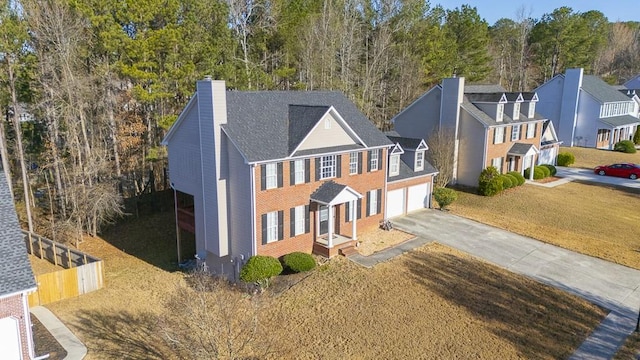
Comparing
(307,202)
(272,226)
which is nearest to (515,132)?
(307,202)

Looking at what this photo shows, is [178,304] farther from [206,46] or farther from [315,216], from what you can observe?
[206,46]

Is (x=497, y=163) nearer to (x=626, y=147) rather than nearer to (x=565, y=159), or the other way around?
(x=565, y=159)

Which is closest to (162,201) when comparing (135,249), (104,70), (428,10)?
(135,249)

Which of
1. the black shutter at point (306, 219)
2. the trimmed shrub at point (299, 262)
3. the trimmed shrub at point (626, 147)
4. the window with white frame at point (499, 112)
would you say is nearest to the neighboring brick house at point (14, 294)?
the trimmed shrub at point (299, 262)

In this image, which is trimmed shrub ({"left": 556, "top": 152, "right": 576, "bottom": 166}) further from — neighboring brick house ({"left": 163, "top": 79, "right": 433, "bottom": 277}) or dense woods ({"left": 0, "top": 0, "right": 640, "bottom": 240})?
neighboring brick house ({"left": 163, "top": 79, "right": 433, "bottom": 277})

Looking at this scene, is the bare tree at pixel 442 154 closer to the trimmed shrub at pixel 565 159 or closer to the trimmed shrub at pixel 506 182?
the trimmed shrub at pixel 506 182

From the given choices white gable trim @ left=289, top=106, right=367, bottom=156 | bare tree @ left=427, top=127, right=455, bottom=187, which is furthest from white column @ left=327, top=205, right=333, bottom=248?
bare tree @ left=427, top=127, right=455, bottom=187
